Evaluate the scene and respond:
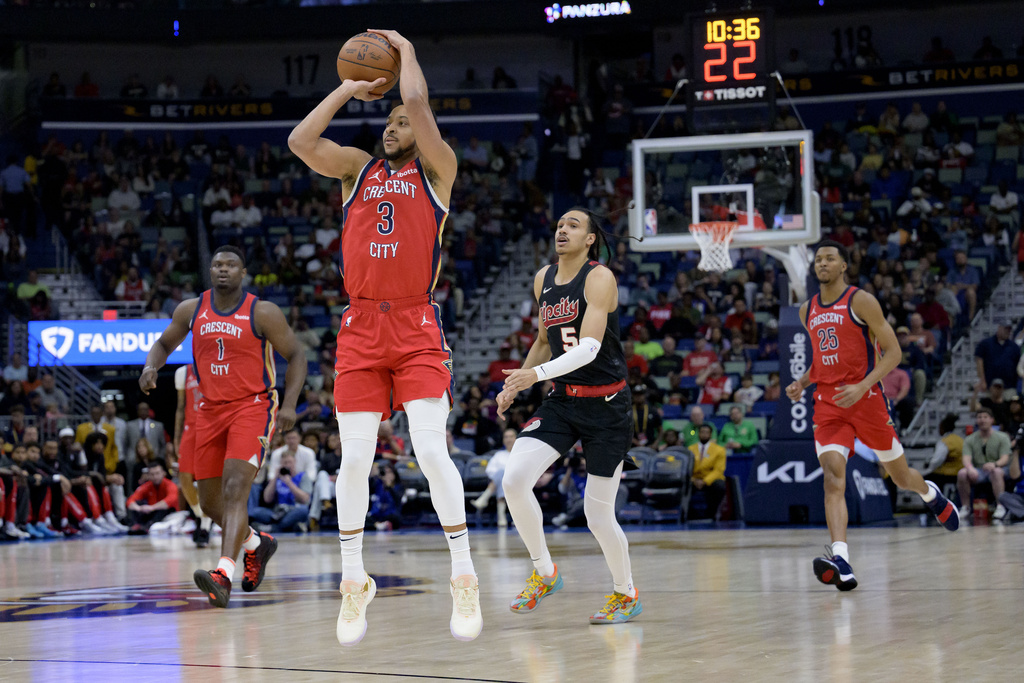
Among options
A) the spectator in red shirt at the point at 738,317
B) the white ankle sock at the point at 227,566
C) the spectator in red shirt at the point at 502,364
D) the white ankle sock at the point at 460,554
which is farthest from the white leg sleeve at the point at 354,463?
the spectator in red shirt at the point at 738,317

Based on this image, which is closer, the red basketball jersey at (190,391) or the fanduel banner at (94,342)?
the red basketball jersey at (190,391)

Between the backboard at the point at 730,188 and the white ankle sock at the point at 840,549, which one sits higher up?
the backboard at the point at 730,188

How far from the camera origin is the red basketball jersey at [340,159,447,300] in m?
5.15

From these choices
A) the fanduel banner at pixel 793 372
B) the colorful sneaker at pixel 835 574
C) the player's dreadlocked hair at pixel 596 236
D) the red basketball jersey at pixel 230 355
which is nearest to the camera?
the player's dreadlocked hair at pixel 596 236

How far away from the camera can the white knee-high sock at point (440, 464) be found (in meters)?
5.14

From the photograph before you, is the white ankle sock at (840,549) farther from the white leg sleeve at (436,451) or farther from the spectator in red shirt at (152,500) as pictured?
the spectator in red shirt at (152,500)

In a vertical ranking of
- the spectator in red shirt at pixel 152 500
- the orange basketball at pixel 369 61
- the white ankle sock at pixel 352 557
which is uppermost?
the orange basketball at pixel 369 61

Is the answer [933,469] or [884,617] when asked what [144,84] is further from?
[884,617]

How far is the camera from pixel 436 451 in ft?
16.9

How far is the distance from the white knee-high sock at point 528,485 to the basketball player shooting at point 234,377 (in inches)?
73.8

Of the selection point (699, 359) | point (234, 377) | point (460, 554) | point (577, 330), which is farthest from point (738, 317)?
point (460, 554)

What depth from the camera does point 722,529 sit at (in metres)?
13.9

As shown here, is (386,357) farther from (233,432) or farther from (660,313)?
(660,313)

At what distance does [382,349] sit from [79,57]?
24.6 metres
